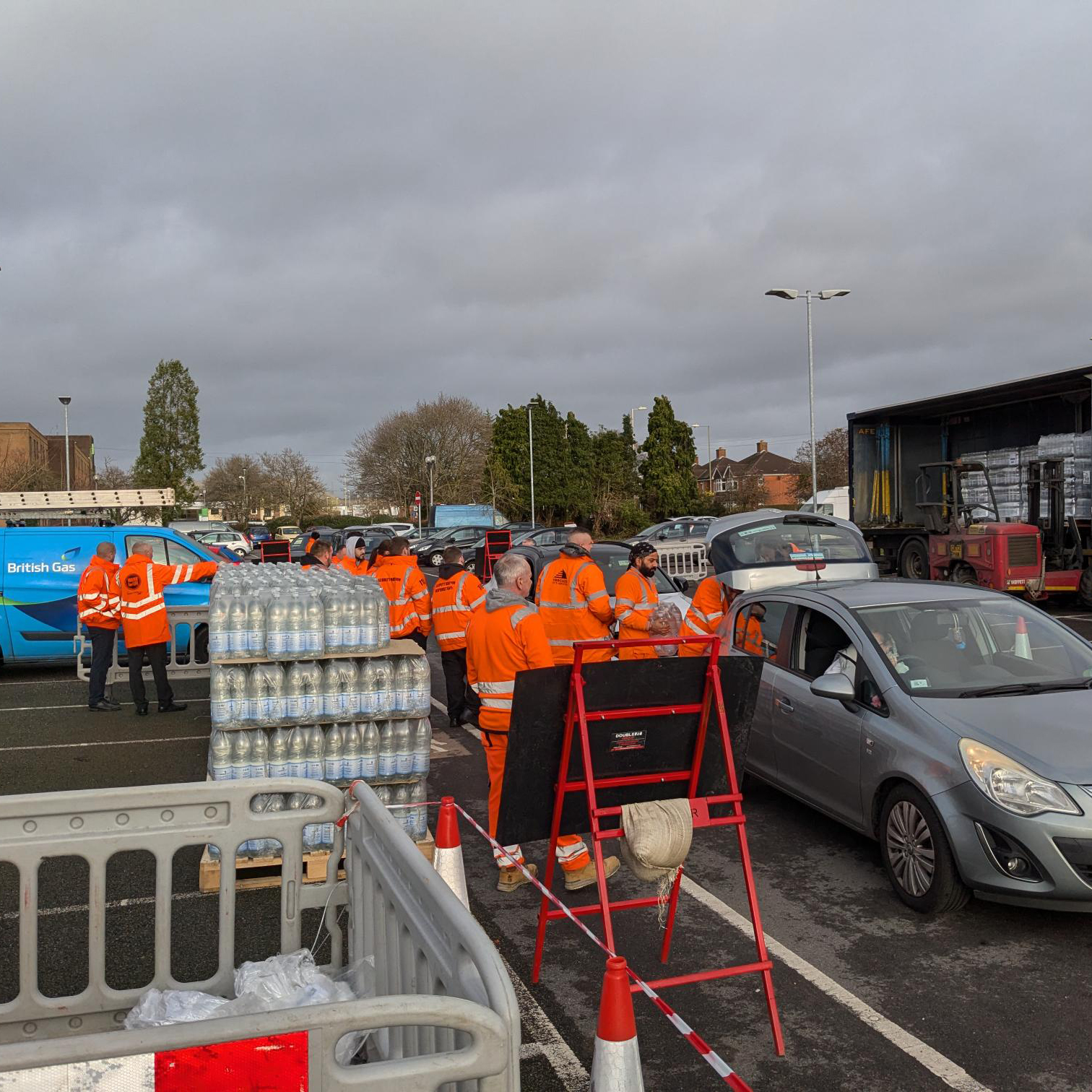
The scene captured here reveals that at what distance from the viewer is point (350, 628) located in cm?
613

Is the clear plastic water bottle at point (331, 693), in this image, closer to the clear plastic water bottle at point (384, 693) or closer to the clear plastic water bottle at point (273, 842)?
the clear plastic water bottle at point (384, 693)

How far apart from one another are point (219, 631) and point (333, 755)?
0.98 m

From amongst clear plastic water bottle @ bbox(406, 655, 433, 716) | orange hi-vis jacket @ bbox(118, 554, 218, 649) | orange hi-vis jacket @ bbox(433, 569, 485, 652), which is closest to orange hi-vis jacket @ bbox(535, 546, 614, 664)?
orange hi-vis jacket @ bbox(433, 569, 485, 652)

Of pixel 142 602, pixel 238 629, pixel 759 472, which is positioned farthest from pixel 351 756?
pixel 759 472

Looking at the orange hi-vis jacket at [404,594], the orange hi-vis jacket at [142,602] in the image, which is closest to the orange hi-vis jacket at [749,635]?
the orange hi-vis jacket at [404,594]

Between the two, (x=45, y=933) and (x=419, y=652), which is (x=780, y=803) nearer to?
(x=419, y=652)

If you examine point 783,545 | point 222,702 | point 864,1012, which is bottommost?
point 864,1012

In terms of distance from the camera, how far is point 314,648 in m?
6.07

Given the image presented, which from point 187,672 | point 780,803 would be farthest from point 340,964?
point 187,672

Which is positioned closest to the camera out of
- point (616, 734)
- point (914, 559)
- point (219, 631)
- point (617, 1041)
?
point (617, 1041)

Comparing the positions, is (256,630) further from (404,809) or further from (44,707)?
(44,707)

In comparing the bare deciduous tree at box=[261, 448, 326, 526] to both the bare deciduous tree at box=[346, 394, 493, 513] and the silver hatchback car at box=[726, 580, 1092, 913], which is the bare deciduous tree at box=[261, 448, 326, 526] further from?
the silver hatchback car at box=[726, 580, 1092, 913]

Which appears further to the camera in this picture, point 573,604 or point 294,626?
point 573,604

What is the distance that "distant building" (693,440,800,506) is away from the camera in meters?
108
